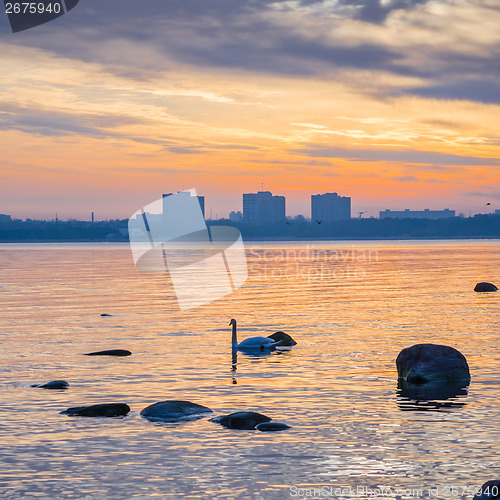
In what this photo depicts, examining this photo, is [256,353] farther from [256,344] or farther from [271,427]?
[271,427]

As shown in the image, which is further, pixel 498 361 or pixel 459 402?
pixel 498 361

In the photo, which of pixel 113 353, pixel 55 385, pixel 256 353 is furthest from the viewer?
pixel 256 353

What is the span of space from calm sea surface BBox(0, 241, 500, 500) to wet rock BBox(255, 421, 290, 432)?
1.39 feet

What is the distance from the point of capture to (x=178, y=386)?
3009cm

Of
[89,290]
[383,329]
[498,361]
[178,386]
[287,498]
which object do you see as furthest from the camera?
[89,290]

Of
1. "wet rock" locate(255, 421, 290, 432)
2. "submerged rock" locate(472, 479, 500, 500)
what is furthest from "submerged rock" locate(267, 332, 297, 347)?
"submerged rock" locate(472, 479, 500, 500)

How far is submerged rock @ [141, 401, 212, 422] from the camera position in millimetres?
24734

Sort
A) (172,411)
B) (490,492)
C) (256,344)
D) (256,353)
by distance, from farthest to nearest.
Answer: (256,344), (256,353), (172,411), (490,492)

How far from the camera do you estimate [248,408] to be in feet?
86.3

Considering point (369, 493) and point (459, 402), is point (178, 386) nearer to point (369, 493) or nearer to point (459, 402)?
point (459, 402)

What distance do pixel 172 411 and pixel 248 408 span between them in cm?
295

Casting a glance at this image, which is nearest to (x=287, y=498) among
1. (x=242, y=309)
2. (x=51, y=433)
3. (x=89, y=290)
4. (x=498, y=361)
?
(x=51, y=433)

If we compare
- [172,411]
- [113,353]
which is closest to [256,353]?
[113,353]

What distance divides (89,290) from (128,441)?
2416 inches
